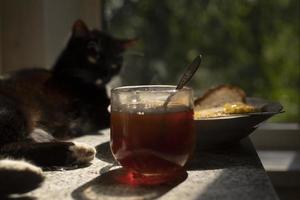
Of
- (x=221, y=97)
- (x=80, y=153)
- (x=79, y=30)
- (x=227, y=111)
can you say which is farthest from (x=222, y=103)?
(x=79, y=30)

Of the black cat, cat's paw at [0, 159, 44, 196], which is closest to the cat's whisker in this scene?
the black cat

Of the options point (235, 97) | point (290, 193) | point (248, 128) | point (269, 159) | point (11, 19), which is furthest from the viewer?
point (11, 19)

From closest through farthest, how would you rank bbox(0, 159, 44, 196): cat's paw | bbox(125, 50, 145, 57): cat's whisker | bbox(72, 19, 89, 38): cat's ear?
1. bbox(0, 159, 44, 196): cat's paw
2. bbox(72, 19, 89, 38): cat's ear
3. bbox(125, 50, 145, 57): cat's whisker

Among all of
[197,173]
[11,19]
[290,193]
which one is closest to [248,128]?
[197,173]

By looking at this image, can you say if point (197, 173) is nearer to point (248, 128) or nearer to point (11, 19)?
point (248, 128)

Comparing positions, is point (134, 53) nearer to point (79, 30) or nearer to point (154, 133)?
point (79, 30)

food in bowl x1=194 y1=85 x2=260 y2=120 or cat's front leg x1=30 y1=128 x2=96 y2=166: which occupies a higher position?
food in bowl x1=194 y1=85 x2=260 y2=120

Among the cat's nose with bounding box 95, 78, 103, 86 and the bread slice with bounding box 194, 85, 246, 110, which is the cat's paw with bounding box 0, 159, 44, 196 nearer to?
the bread slice with bounding box 194, 85, 246, 110
